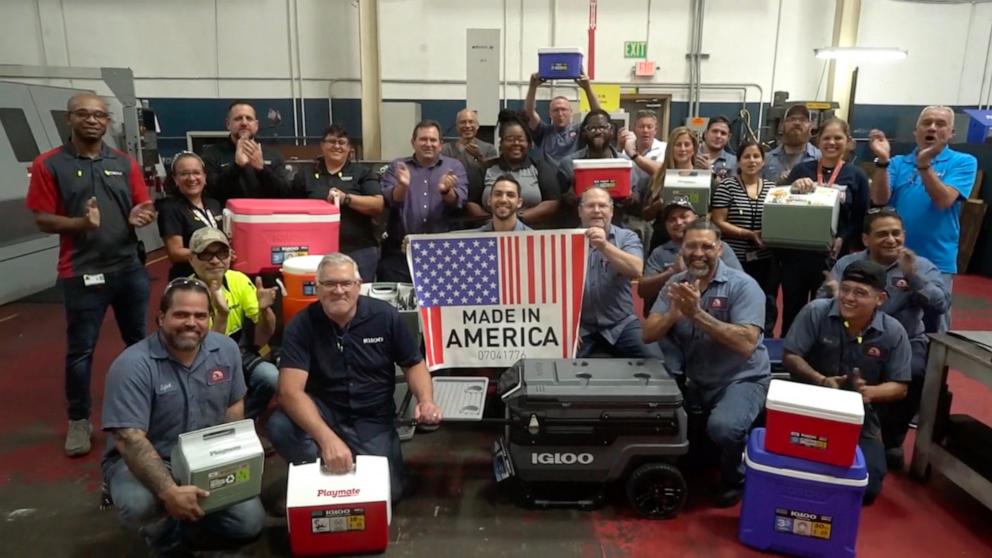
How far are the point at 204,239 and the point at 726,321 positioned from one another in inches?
97.3

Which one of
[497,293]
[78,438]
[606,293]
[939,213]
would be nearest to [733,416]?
[606,293]

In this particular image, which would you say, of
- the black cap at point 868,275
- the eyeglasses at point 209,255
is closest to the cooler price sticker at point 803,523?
the black cap at point 868,275

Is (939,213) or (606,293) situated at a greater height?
(939,213)

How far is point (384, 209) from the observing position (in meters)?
3.94

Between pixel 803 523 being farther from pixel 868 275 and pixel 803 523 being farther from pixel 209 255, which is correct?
pixel 209 255

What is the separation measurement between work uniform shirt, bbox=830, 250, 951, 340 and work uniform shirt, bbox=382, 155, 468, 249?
2174 mm

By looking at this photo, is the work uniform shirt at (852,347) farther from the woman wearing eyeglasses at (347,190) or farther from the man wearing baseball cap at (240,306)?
the man wearing baseball cap at (240,306)

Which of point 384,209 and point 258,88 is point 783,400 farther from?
point 258,88

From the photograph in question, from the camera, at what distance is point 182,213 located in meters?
3.29

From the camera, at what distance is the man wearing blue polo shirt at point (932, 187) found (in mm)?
3416

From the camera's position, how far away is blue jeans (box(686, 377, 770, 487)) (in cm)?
273

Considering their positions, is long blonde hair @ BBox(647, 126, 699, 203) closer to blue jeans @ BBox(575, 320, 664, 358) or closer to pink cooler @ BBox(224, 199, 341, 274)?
blue jeans @ BBox(575, 320, 664, 358)

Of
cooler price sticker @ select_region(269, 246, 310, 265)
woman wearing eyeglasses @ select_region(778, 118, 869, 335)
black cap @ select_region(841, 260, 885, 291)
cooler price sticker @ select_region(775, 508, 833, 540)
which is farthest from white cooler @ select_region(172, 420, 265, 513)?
woman wearing eyeglasses @ select_region(778, 118, 869, 335)

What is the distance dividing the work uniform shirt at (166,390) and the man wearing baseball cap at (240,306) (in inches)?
21.7
